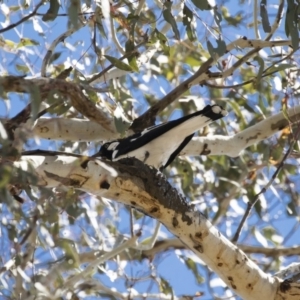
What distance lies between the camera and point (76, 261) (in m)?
2.53

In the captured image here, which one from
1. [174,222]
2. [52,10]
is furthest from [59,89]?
[174,222]

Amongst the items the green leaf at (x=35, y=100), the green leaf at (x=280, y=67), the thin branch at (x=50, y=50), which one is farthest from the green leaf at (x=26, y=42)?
the green leaf at (x=35, y=100)

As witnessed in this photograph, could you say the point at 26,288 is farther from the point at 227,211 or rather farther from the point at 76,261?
the point at 227,211

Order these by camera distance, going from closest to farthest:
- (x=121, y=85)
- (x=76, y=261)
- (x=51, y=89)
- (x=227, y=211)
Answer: (x=51, y=89)
(x=76, y=261)
(x=121, y=85)
(x=227, y=211)

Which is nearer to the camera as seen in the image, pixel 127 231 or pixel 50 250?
pixel 50 250

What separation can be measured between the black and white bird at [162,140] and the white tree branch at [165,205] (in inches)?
12.7

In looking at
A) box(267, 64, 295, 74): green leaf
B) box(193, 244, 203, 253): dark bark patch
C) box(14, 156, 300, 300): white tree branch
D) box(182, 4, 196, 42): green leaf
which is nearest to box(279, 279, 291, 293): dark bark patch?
box(14, 156, 300, 300): white tree branch

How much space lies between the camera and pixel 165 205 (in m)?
2.47

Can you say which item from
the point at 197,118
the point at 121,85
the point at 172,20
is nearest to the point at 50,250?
the point at 197,118

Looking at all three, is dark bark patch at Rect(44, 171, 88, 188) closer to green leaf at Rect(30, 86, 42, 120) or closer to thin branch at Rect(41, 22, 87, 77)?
green leaf at Rect(30, 86, 42, 120)

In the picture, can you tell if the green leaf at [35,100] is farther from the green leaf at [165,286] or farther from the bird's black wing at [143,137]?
the green leaf at [165,286]

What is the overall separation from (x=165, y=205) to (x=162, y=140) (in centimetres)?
50

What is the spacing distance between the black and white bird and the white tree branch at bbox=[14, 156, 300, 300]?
0.32 meters

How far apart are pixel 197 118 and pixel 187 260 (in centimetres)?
129
